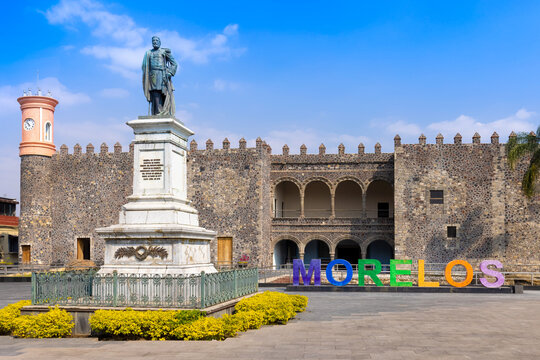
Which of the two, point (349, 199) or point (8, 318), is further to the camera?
point (349, 199)

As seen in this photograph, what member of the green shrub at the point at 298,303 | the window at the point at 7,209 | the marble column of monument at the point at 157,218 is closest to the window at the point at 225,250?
the green shrub at the point at 298,303

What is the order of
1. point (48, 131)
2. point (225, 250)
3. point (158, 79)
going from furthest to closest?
point (48, 131), point (225, 250), point (158, 79)

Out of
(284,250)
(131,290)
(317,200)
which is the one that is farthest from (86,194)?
(131,290)

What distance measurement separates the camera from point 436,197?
31484 mm

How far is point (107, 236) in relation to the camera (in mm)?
11133

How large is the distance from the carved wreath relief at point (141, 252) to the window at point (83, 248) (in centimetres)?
2520

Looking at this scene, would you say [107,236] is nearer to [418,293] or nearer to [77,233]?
[418,293]

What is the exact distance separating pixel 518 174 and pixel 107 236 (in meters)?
26.1

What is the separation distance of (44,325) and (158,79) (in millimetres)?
5427

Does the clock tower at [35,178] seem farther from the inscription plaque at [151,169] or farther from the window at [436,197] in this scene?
the inscription plaque at [151,169]

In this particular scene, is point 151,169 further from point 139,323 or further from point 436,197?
point 436,197

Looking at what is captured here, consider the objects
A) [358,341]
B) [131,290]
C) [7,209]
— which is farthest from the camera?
[7,209]

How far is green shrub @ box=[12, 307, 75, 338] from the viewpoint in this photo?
9562 millimetres

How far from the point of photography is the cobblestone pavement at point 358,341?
813 cm
